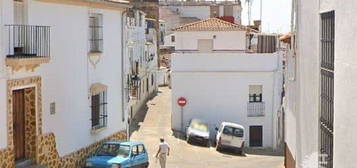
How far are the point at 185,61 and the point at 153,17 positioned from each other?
28710mm

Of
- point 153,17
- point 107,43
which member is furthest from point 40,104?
point 153,17

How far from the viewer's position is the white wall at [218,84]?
109 feet

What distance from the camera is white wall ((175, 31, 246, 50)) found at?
1473 inches

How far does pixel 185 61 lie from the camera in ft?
109

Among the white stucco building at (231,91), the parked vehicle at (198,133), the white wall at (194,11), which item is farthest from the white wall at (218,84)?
the white wall at (194,11)

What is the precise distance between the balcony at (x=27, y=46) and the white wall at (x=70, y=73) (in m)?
0.25

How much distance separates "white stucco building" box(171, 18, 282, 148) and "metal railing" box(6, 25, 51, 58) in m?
16.5

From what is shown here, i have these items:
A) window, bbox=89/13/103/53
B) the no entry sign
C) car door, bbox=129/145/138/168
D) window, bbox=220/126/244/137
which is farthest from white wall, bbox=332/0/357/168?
the no entry sign

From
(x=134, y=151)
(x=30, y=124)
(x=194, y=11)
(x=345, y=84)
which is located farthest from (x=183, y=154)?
(x=194, y=11)

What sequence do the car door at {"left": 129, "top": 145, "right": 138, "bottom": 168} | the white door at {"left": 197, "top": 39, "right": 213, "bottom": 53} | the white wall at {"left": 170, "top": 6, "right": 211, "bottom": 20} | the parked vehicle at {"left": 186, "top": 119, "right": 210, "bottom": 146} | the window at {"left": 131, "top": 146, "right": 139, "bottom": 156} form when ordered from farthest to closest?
1. the white wall at {"left": 170, "top": 6, "right": 211, "bottom": 20}
2. the white door at {"left": 197, "top": 39, "right": 213, "bottom": 53}
3. the parked vehicle at {"left": 186, "top": 119, "right": 210, "bottom": 146}
4. the window at {"left": 131, "top": 146, "right": 139, "bottom": 156}
5. the car door at {"left": 129, "top": 145, "right": 138, "bottom": 168}

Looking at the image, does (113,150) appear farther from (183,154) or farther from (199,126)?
(199,126)

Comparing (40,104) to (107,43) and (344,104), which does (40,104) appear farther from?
(344,104)

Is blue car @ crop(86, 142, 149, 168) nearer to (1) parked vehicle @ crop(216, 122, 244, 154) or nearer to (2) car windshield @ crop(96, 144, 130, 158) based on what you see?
(2) car windshield @ crop(96, 144, 130, 158)

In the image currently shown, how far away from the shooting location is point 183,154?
89.9 feet
